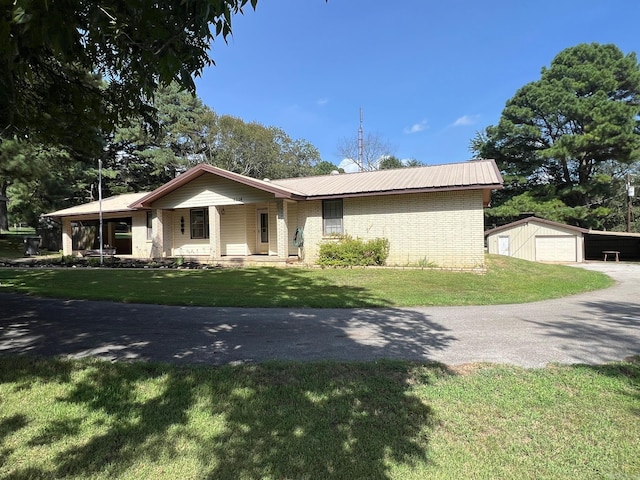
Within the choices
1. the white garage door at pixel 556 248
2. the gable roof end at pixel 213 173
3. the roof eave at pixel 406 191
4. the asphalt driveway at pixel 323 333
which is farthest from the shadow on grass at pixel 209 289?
the white garage door at pixel 556 248

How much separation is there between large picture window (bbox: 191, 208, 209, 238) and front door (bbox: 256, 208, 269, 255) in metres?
2.91

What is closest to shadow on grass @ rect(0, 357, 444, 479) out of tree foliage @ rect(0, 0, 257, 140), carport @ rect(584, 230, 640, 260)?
tree foliage @ rect(0, 0, 257, 140)

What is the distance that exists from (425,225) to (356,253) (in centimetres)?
296

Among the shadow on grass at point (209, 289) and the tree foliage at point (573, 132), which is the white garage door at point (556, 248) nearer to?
the tree foliage at point (573, 132)

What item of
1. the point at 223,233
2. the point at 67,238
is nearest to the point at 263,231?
the point at 223,233

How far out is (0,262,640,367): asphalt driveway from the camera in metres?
5.00

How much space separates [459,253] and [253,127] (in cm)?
3421

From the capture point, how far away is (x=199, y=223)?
2105 centimetres

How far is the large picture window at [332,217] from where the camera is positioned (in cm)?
1725

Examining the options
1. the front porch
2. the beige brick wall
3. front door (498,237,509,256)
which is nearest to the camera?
the beige brick wall

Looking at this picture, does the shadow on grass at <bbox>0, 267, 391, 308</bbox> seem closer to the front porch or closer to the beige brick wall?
the beige brick wall

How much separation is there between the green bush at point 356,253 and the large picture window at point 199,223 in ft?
25.2

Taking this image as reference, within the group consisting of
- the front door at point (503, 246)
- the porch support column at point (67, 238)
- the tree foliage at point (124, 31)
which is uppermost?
the tree foliage at point (124, 31)

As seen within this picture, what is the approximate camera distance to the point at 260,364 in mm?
4555
